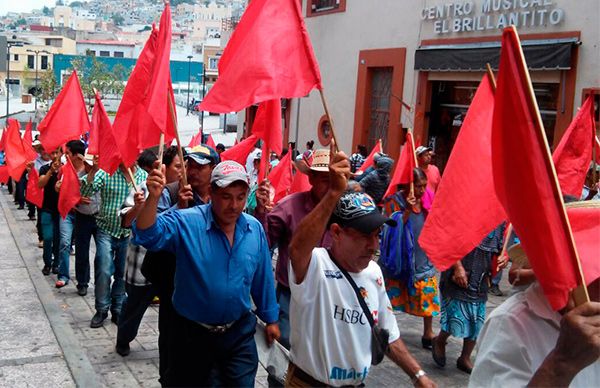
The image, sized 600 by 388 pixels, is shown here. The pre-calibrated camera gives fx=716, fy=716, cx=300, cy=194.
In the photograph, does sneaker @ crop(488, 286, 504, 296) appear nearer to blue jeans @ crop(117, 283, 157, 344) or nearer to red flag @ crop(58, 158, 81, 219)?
blue jeans @ crop(117, 283, 157, 344)

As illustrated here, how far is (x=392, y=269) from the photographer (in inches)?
281

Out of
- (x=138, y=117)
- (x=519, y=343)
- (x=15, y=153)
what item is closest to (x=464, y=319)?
(x=138, y=117)

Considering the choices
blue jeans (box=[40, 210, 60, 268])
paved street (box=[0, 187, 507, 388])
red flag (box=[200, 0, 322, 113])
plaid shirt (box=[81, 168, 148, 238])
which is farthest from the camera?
blue jeans (box=[40, 210, 60, 268])

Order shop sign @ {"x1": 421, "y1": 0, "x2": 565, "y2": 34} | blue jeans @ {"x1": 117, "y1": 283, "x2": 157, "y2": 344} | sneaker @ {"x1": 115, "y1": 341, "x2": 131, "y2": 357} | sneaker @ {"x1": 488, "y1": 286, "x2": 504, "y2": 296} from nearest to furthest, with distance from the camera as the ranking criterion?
blue jeans @ {"x1": 117, "y1": 283, "x2": 157, "y2": 344} < sneaker @ {"x1": 115, "y1": 341, "x2": 131, "y2": 357} < sneaker @ {"x1": 488, "y1": 286, "x2": 504, "y2": 296} < shop sign @ {"x1": 421, "y1": 0, "x2": 565, "y2": 34}

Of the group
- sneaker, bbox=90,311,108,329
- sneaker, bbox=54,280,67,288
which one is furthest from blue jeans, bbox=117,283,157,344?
sneaker, bbox=54,280,67,288

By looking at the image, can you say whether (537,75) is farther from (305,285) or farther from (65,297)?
(305,285)

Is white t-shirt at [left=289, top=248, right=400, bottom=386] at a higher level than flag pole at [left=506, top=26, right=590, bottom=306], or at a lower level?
lower

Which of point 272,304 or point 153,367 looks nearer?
point 272,304

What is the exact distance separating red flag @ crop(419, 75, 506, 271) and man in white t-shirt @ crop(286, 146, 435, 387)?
0.60 metres

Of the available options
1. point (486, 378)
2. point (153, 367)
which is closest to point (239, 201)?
point (486, 378)

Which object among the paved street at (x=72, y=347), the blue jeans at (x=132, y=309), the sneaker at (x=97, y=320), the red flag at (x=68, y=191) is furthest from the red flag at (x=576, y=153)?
the red flag at (x=68, y=191)

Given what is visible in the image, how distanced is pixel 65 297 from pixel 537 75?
1025 cm

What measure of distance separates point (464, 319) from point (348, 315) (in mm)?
3467

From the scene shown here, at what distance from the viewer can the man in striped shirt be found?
7.53m
